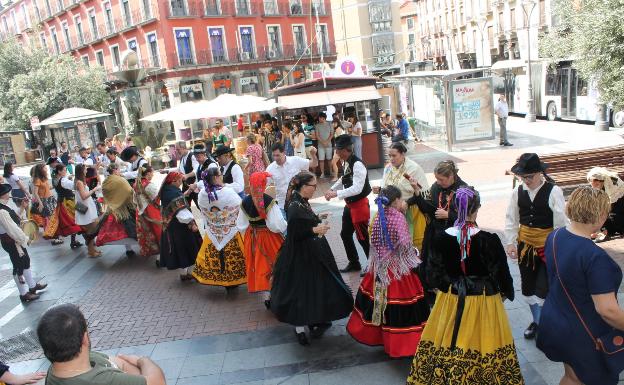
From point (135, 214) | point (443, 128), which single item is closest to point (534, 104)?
point (443, 128)

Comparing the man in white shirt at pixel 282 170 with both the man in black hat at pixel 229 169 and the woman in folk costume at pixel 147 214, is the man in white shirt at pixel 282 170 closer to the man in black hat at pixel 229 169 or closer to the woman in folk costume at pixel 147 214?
the man in black hat at pixel 229 169

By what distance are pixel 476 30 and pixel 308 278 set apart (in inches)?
1906

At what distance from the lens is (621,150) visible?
8430mm

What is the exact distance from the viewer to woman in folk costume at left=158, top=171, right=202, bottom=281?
698 cm

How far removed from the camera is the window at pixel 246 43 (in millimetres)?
39375

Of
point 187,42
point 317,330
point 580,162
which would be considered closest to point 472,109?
point 580,162

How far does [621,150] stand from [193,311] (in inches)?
283

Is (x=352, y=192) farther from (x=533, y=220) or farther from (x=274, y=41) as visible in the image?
(x=274, y=41)

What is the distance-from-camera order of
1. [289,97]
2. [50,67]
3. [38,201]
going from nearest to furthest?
[38,201] < [289,97] < [50,67]

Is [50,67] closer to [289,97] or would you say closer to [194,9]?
[194,9]

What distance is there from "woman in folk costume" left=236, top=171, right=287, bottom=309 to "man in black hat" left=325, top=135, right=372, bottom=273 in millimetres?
817

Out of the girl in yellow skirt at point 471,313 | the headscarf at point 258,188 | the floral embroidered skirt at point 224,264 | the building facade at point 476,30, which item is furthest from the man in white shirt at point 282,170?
the building facade at point 476,30

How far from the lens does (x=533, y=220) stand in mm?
4422

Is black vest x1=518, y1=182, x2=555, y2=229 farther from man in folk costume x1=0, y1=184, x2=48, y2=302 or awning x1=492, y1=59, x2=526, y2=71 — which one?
awning x1=492, y1=59, x2=526, y2=71
